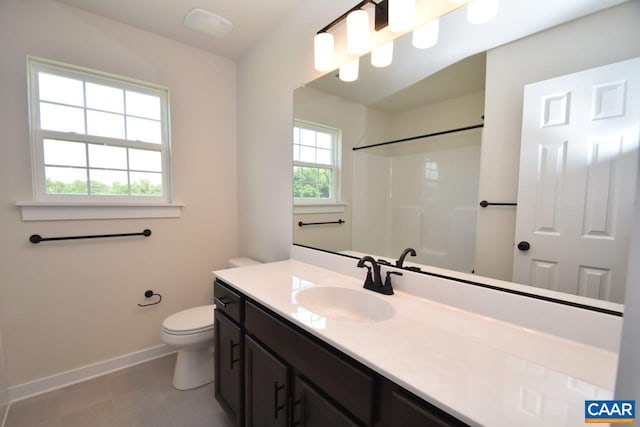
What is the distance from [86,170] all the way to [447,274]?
7.76 ft

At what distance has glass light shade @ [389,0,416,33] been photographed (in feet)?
3.75

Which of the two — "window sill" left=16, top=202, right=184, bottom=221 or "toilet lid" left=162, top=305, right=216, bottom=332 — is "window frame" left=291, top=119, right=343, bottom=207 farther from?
"window sill" left=16, top=202, right=184, bottom=221

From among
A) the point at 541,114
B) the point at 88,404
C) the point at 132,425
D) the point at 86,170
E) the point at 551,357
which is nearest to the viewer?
the point at 551,357

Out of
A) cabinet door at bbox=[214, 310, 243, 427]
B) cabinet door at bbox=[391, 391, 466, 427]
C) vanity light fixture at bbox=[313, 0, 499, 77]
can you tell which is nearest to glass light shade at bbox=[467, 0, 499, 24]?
vanity light fixture at bbox=[313, 0, 499, 77]

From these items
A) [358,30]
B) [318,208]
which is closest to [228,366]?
[318,208]

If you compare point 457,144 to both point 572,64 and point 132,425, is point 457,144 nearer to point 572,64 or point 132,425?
point 572,64

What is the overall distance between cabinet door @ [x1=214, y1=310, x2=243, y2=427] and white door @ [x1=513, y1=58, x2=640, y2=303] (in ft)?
4.08

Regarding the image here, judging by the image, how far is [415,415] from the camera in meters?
0.59

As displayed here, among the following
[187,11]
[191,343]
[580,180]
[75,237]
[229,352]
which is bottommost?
[191,343]

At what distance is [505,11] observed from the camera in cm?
91

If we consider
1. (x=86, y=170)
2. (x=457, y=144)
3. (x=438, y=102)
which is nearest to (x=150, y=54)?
(x=86, y=170)

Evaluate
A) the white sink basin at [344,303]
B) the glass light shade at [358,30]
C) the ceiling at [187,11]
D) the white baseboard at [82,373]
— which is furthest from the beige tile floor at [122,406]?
the ceiling at [187,11]

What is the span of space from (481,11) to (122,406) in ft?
8.95

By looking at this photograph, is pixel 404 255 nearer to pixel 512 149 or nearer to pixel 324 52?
pixel 512 149
